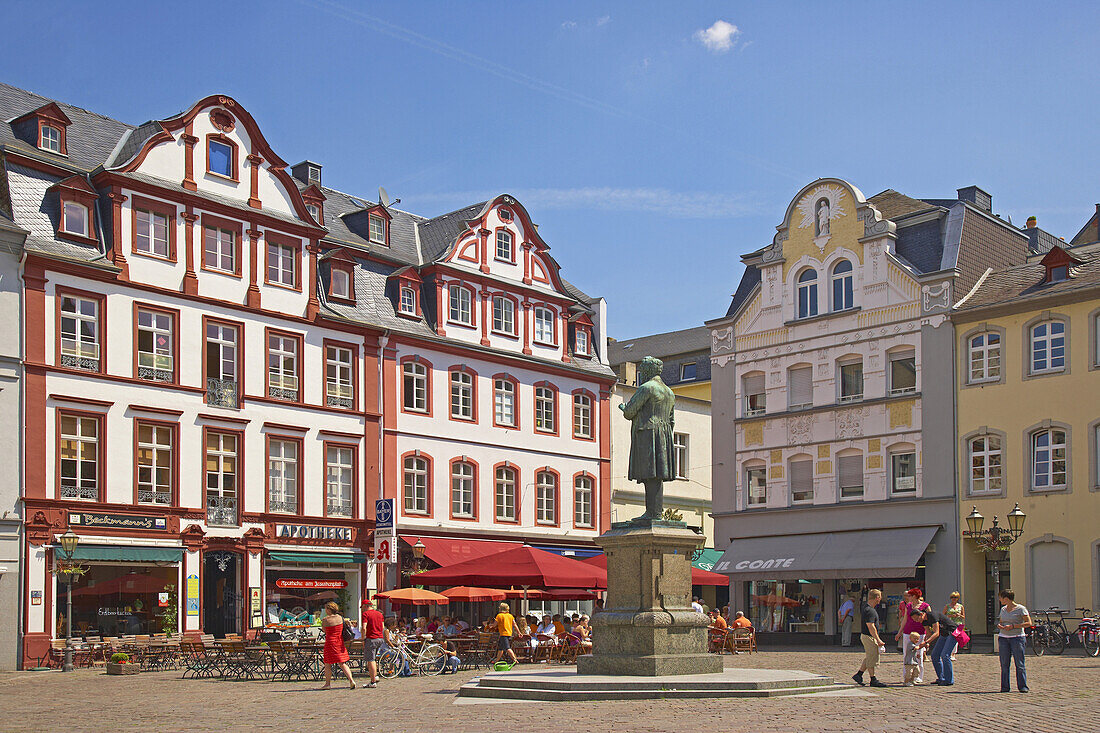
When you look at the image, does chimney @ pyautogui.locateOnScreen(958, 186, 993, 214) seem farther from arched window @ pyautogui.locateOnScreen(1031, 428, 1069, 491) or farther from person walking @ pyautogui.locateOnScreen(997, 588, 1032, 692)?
person walking @ pyautogui.locateOnScreen(997, 588, 1032, 692)

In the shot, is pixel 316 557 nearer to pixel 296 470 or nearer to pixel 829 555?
pixel 296 470

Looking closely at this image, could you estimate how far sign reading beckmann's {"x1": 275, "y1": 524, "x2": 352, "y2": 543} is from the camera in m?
37.8

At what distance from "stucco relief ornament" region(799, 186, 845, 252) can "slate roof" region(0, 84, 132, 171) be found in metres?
21.8

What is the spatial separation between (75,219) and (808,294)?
76.4 feet

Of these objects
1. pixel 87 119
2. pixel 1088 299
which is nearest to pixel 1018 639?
pixel 1088 299

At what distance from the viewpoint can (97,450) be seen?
3378 centimetres

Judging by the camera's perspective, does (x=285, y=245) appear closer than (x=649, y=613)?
No

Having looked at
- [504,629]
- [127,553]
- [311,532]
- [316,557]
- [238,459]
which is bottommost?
[504,629]

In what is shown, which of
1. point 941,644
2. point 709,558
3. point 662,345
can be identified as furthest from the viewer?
point 662,345

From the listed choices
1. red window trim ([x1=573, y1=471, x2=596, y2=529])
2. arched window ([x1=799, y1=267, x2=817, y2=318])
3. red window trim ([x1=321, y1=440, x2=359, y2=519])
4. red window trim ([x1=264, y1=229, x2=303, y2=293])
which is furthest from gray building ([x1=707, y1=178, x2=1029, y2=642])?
red window trim ([x1=264, y1=229, x2=303, y2=293])

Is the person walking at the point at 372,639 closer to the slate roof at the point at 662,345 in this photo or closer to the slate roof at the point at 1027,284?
the slate roof at the point at 1027,284

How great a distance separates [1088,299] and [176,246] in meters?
25.1

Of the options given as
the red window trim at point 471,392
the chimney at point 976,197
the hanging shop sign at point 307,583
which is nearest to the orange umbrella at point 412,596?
the hanging shop sign at point 307,583

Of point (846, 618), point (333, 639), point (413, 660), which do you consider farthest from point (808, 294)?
point (333, 639)
